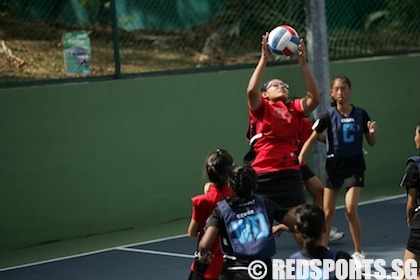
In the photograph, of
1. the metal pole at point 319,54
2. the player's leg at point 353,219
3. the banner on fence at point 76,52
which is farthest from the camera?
the metal pole at point 319,54

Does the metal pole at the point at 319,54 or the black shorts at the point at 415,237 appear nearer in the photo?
the black shorts at the point at 415,237

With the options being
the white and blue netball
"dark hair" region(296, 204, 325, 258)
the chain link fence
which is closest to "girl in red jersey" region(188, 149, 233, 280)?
"dark hair" region(296, 204, 325, 258)

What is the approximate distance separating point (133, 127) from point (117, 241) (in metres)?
1.65

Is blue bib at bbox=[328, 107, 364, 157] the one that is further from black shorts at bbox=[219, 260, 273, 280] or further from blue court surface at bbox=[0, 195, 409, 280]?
black shorts at bbox=[219, 260, 273, 280]

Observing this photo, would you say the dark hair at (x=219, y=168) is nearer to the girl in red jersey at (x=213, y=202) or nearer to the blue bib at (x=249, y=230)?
the girl in red jersey at (x=213, y=202)

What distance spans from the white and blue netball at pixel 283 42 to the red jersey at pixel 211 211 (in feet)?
7.28

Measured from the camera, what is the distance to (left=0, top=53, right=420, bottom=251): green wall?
11.5 metres

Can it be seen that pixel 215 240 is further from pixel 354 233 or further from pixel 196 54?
pixel 196 54

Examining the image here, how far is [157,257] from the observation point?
10.3m

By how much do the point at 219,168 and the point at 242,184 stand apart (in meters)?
0.45

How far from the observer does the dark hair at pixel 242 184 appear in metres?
6.14

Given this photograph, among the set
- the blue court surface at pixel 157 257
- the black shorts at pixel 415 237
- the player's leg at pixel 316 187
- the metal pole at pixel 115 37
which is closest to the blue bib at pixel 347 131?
the player's leg at pixel 316 187

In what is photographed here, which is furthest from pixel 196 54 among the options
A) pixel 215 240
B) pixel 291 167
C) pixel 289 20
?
pixel 215 240

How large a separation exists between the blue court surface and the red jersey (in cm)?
271
